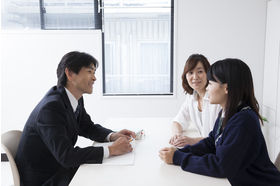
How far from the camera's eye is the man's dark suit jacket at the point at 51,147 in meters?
1.24

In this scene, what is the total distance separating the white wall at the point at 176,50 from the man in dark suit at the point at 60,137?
1.69 m

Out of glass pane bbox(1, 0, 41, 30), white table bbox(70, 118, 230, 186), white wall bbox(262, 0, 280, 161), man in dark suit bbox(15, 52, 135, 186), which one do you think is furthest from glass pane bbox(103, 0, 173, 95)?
white table bbox(70, 118, 230, 186)

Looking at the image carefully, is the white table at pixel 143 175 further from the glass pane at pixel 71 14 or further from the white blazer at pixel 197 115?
the glass pane at pixel 71 14

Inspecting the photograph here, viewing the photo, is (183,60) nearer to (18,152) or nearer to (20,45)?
(20,45)

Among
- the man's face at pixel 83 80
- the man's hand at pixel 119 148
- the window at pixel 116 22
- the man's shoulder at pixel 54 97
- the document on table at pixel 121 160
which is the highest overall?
the window at pixel 116 22

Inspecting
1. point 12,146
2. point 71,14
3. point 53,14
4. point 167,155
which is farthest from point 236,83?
point 53,14

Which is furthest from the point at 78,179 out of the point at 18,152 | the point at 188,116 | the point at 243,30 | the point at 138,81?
the point at 243,30

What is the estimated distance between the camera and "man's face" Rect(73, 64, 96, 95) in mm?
1581

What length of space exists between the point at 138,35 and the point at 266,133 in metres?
2.06

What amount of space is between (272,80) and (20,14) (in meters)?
3.32

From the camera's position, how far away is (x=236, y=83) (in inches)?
45.3

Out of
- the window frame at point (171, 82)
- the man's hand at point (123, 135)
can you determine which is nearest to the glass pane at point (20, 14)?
the window frame at point (171, 82)

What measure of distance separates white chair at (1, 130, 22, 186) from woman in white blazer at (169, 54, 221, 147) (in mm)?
1068

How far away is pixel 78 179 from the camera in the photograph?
1087mm
